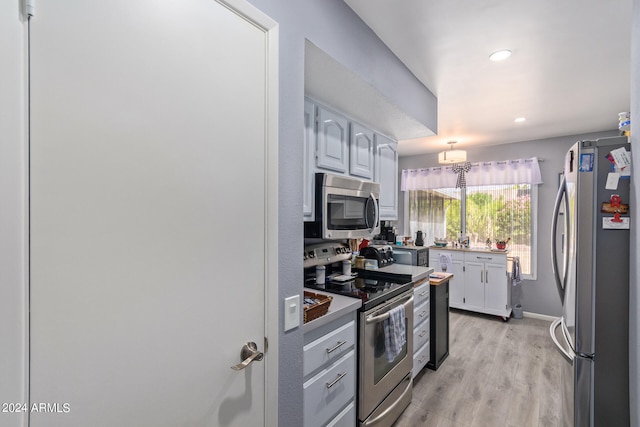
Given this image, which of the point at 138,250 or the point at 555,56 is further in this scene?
the point at 555,56

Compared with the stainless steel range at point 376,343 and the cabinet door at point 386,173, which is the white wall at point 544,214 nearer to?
the cabinet door at point 386,173

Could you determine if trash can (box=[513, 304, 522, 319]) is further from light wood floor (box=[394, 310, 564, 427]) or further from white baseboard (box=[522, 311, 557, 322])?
light wood floor (box=[394, 310, 564, 427])

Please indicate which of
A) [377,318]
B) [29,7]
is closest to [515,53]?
[377,318]

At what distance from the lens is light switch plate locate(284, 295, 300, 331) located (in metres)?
1.17

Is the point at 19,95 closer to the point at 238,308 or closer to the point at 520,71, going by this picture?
the point at 238,308

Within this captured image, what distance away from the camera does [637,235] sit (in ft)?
4.09

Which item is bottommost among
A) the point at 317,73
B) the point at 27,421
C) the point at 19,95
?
the point at 27,421

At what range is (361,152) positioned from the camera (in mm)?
2365

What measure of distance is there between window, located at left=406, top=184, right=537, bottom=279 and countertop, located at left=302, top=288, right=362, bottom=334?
370 cm

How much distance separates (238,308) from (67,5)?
0.88m

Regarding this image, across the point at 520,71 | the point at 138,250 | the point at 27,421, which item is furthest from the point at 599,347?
the point at 27,421

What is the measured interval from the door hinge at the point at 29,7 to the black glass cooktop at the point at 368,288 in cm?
169

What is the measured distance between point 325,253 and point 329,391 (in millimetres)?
1035

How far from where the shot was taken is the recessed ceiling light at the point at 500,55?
196 centimetres
